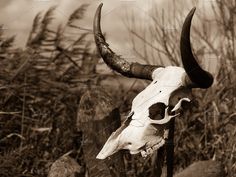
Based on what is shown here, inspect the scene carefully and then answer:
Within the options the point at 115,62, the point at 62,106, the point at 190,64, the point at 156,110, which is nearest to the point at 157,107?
the point at 156,110

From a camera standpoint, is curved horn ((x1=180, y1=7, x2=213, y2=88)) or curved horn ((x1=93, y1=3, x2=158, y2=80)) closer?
curved horn ((x1=180, y1=7, x2=213, y2=88))

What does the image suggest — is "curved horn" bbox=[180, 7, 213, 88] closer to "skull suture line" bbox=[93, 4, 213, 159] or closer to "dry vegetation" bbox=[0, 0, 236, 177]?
"skull suture line" bbox=[93, 4, 213, 159]

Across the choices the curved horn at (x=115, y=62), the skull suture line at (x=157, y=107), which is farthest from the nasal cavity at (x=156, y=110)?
the curved horn at (x=115, y=62)

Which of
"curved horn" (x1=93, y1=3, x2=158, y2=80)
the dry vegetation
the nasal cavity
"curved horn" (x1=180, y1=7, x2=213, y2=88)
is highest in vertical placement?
"curved horn" (x1=180, y1=7, x2=213, y2=88)

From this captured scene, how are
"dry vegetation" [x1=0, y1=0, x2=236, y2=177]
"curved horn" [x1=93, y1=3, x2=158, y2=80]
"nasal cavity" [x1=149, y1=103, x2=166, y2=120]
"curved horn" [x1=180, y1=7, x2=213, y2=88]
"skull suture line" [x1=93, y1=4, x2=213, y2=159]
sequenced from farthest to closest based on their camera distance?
1. "dry vegetation" [x1=0, y1=0, x2=236, y2=177]
2. "curved horn" [x1=93, y1=3, x2=158, y2=80]
3. "nasal cavity" [x1=149, y1=103, x2=166, y2=120]
4. "skull suture line" [x1=93, y1=4, x2=213, y2=159]
5. "curved horn" [x1=180, y1=7, x2=213, y2=88]

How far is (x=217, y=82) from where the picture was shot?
26.8ft

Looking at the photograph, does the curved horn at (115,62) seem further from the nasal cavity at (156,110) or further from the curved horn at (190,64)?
the curved horn at (190,64)

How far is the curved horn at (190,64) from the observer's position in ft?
10.4

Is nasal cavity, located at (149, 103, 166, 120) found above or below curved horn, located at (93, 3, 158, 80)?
below

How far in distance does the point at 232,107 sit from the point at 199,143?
0.75 meters

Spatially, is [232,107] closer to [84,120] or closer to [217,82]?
[217,82]

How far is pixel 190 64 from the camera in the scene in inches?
131

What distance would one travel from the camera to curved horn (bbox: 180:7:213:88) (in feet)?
10.4

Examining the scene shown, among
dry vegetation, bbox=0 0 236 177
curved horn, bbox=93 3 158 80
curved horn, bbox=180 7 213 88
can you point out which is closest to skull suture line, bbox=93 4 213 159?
curved horn, bbox=180 7 213 88
